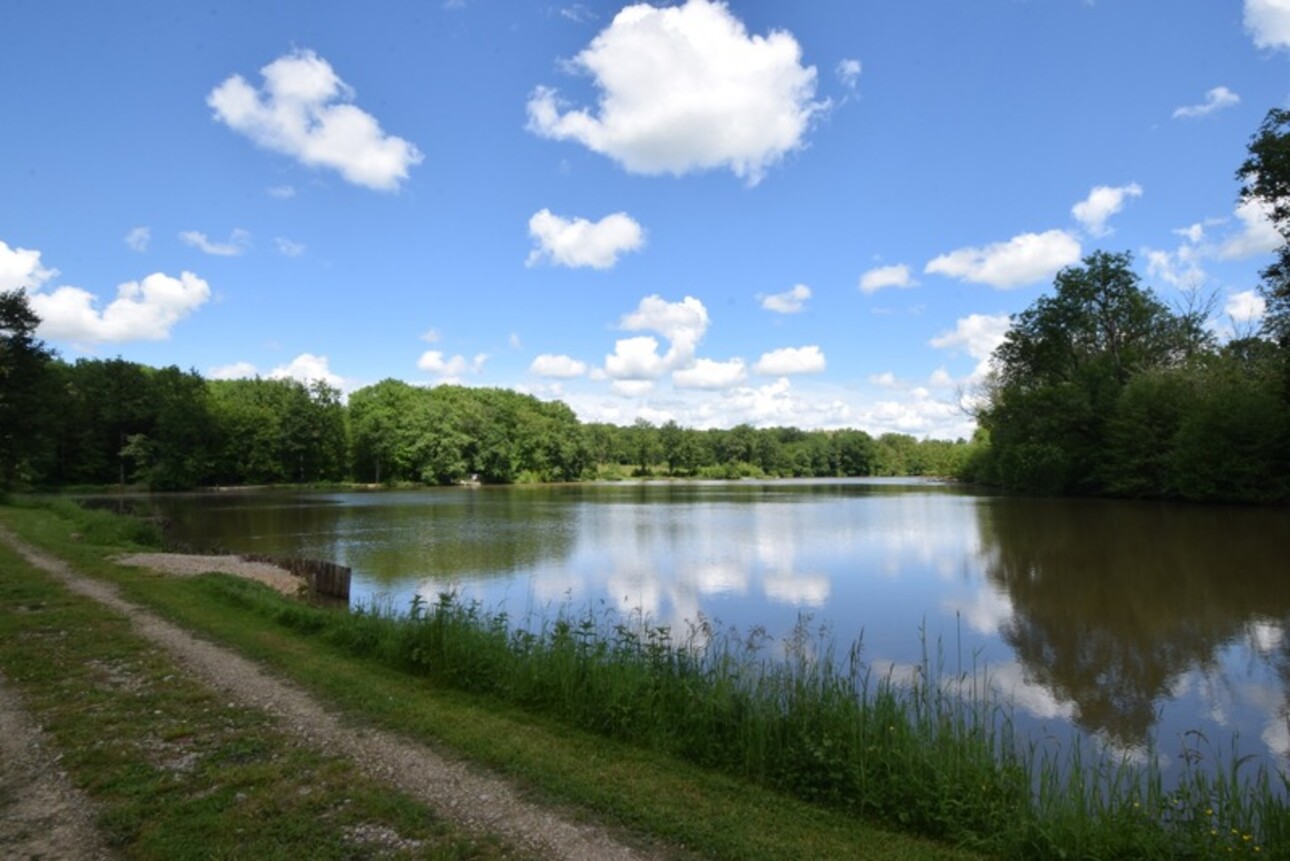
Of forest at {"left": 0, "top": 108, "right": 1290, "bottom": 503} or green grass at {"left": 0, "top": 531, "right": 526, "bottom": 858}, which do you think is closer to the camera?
green grass at {"left": 0, "top": 531, "right": 526, "bottom": 858}

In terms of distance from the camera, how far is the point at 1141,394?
43625 mm

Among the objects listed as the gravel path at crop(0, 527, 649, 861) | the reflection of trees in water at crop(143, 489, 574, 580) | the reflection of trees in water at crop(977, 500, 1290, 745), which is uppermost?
the gravel path at crop(0, 527, 649, 861)

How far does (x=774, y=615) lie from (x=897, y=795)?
30.4 ft

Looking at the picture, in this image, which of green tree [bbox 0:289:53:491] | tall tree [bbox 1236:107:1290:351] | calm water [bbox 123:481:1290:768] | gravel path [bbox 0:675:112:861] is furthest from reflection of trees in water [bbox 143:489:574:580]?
tall tree [bbox 1236:107:1290:351]

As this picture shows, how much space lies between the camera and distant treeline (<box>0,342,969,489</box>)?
65.1 meters

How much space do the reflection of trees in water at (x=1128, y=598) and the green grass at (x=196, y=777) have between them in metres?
8.12

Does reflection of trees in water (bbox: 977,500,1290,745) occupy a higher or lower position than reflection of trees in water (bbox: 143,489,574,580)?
lower

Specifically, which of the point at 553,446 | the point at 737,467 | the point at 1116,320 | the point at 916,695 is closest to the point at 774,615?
the point at 916,695

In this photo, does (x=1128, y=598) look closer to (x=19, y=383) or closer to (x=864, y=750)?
(x=864, y=750)

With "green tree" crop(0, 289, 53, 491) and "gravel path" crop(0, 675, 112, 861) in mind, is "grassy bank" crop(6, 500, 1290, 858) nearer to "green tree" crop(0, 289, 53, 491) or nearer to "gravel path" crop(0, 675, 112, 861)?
"gravel path" crop(0, 675, 112, 861)

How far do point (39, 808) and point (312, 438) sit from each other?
82.5 meters

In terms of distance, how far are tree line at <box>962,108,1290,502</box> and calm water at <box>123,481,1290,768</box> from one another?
407 cm

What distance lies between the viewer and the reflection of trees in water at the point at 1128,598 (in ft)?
33.4

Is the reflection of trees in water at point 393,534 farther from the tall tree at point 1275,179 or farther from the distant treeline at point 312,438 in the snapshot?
the tall tree at point 1275,179
